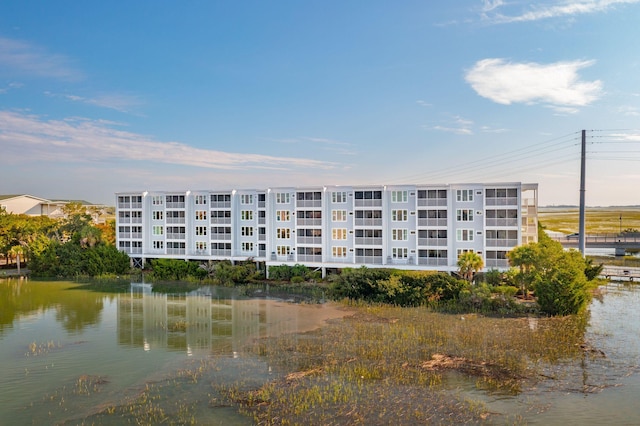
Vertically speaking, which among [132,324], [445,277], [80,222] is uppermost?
[80,222]

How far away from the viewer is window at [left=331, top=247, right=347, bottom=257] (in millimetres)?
46344

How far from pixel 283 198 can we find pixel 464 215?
62.0 feet

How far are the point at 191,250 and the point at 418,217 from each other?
88.2 ft

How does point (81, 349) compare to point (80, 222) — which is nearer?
point (81, 349)

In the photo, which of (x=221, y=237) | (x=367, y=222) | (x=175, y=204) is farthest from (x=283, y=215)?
(x=175, y=204)

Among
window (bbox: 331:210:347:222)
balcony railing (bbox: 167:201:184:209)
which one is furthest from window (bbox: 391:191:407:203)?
balcony railing (bbox: 167:201:184:209)

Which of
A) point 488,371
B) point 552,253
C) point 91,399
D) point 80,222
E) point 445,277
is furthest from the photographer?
point 80,222

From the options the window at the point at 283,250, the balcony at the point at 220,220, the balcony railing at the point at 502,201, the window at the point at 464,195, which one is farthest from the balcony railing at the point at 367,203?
Answer: the balcony at the point at 220,220

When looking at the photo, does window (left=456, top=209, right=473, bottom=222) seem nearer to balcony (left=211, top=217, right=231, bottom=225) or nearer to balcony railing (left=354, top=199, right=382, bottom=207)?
balcony railing (left=354, top=199, right=382, bottom=207)

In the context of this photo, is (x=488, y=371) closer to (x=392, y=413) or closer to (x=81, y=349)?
(x=392, y=413)

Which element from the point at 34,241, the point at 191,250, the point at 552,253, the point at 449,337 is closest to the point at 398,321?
the point at 449,337

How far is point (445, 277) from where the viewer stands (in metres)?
35.7

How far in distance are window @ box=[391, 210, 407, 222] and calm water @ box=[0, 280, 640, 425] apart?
1318 centimetres

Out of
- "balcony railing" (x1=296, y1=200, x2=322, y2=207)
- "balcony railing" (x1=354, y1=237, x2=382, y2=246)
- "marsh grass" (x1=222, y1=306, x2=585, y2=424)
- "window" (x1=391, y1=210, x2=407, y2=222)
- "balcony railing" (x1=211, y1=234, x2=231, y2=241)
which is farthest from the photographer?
"balcony railing" (x1=211, y1=234, x2=231, y2=241)
